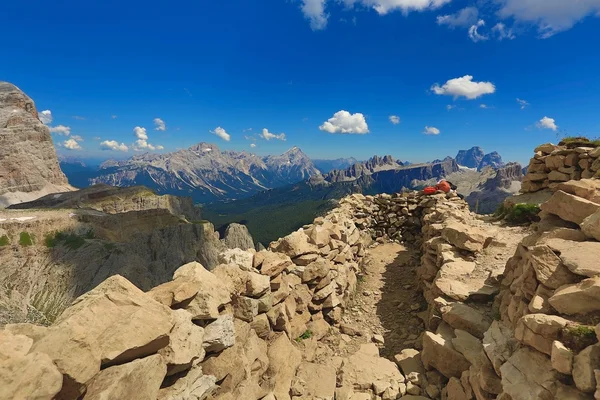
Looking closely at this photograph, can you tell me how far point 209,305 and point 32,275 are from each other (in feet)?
360

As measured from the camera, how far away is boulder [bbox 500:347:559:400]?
5.00 m

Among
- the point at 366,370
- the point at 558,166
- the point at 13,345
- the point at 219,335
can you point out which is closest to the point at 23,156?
the point at 219,335

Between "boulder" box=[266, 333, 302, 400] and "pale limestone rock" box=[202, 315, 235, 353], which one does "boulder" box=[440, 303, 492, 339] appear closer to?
"boulder" box=[266, 333, 302, 400]

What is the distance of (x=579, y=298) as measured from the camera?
5.34 m

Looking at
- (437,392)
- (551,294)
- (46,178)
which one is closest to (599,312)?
(551,294)

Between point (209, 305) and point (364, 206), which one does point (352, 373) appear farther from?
point (364, 206)

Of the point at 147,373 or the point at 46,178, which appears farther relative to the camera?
the point at 46,178

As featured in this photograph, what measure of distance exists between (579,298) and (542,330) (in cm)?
91

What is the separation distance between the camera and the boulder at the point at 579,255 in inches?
230

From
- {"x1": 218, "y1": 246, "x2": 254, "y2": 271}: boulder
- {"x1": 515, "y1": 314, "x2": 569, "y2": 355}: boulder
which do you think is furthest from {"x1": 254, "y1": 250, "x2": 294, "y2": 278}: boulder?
{"x1": 515, "y1": 314, "x2": 569, "y2": 355}: boulder

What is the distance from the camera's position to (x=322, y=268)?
478 inches

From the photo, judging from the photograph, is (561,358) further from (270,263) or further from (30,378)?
(30,378)

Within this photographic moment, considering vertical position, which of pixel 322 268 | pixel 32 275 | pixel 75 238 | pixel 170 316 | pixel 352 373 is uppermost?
pixel 170 316

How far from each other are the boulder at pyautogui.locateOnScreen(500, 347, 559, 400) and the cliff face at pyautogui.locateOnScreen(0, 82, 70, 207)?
226934 millimetres
